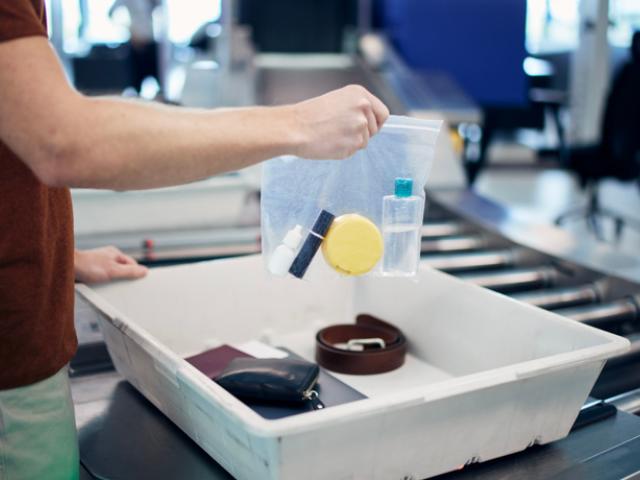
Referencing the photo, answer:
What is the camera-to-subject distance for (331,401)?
1058 mm

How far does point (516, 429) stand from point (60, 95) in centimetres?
68

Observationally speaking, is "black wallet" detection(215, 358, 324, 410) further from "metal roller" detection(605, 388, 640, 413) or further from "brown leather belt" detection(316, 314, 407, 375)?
"metal roller" detection(605, 388, 640, 413)

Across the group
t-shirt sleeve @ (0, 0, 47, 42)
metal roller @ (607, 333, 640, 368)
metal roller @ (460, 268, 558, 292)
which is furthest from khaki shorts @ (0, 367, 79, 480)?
metal roller @ (460, 268, 558, 292)

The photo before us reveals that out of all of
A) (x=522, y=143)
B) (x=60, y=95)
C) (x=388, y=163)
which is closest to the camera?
(x=60, y=95)

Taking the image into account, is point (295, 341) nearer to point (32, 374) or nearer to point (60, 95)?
point (32, 374)

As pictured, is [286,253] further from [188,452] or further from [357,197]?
[188,452]

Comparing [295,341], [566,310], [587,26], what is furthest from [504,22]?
[295,341]

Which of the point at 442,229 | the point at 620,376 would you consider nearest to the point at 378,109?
the point at 620,376

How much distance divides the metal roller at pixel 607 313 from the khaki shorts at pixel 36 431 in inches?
47.6

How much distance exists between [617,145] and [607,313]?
96.6 inches

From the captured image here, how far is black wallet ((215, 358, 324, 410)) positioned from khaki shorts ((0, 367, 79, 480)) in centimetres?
22

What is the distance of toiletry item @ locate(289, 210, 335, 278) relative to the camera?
95 cm

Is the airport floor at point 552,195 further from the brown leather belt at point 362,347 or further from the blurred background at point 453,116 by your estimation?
the brown leather belt at point 362,347

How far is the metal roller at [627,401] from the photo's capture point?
123cm
